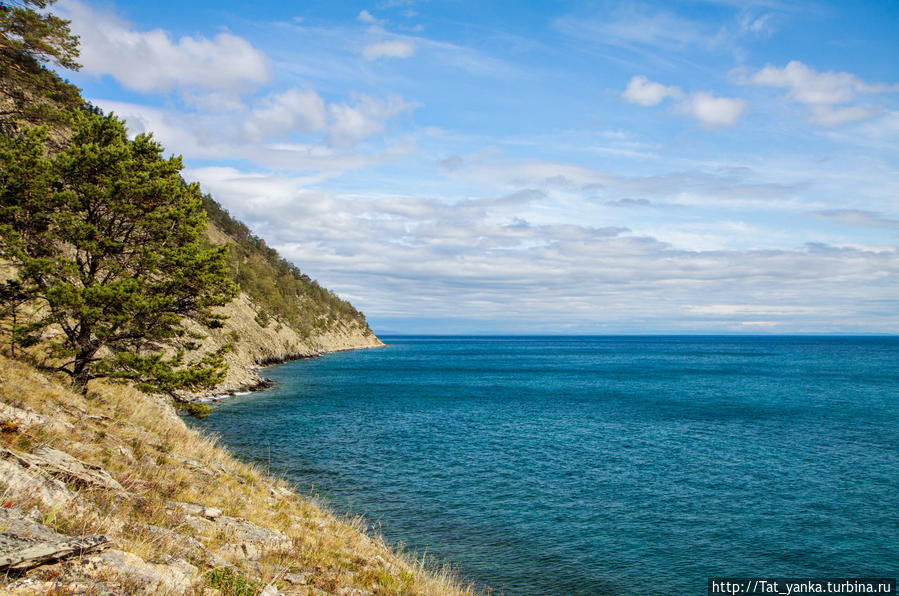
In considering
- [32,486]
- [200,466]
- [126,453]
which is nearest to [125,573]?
[32,486]

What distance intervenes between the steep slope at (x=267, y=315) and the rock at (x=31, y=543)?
45.2 m

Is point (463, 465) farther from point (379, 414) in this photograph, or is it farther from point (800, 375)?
point (800, 375)

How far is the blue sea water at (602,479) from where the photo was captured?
19.1 meters

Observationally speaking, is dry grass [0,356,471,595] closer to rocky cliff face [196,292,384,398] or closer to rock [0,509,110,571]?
rock [0,509,110,571]

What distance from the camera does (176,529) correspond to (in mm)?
10445

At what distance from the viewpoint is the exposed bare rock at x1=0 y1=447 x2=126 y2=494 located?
970 centimetres

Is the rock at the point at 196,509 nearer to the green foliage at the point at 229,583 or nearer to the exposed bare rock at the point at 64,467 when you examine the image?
the exposed bare rock at the point at 64,467

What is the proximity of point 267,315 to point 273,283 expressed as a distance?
23779mm

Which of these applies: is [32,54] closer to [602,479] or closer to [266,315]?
[602,479]

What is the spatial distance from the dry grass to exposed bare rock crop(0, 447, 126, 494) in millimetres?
359

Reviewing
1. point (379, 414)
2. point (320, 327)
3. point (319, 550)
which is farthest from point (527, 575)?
point (320, 327)

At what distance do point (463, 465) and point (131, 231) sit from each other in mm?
21914

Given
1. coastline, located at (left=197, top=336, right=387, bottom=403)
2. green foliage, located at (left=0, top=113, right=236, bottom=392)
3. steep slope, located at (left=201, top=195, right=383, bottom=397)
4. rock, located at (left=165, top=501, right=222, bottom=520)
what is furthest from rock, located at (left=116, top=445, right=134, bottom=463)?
steep slope, located at (left=201, top=195, right=383, bottom=397)

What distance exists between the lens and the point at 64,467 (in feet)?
34.5
